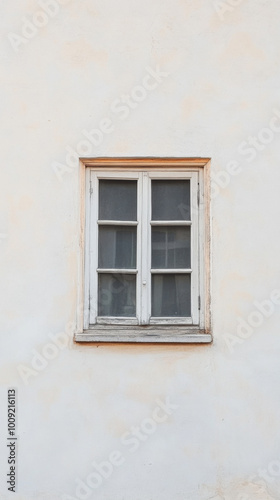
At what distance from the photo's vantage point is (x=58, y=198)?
5988 mm

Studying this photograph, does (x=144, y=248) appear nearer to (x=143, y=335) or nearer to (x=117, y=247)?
(x=117, y=247)

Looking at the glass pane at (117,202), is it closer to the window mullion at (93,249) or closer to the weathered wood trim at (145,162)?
the window mullion at (93,249)

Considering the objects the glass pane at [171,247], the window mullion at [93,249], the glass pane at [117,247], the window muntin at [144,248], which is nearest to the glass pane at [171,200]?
the window muntin at [144,248]

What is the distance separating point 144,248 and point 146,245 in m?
0.03

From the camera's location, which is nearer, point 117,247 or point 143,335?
point 143,335

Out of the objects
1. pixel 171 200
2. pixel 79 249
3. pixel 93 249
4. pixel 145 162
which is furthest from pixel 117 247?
pixel 145 162

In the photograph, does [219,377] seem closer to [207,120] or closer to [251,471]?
[251,471]

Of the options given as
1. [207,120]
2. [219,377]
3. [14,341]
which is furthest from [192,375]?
[207,120]

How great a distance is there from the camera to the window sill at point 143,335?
5.85 metres

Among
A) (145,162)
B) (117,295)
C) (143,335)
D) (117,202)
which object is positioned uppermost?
(145,162)

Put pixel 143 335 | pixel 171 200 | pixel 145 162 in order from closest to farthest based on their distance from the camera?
pixel 143 335, pixel 145 162, pixel 171 200

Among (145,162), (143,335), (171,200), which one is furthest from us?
(171,200)

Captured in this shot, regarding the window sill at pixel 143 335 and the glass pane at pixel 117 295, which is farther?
the glass pane at pixel 117 295

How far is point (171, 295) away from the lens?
612cm
